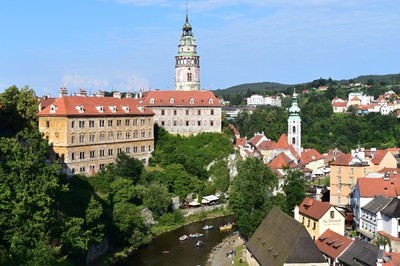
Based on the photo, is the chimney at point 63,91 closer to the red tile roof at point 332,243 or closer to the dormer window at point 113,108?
the dormer window at point 113,108

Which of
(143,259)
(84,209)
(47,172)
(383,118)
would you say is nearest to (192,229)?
(143,259)

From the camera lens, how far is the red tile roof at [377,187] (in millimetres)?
49659

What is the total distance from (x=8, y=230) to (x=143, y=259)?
55.2 ft

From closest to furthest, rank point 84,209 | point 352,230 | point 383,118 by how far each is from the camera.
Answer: point 84,209, point 352,230, point 383,118

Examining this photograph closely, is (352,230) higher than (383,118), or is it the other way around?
(383,118)

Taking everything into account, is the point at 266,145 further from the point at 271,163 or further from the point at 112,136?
the point at 112,136

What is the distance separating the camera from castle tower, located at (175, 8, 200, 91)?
303 feet

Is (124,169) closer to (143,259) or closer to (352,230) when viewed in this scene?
(143,259)

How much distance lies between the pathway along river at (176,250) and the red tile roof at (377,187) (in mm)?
16078

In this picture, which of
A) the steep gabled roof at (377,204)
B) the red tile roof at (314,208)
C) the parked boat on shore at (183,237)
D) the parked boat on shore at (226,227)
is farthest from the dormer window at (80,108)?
the steep gabled roof at (377,204)

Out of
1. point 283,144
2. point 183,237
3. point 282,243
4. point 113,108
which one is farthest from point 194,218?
point 283,144

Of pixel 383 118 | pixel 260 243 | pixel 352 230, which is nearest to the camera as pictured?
pixel 260 243

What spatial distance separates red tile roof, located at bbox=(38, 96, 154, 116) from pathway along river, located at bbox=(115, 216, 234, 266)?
17.1 m

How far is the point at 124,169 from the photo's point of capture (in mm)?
61812
